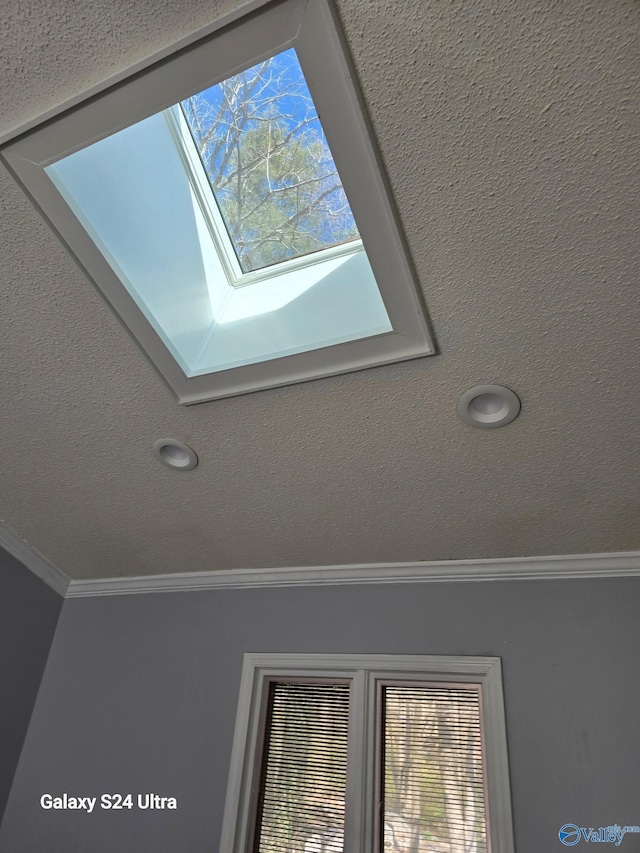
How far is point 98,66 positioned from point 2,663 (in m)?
2.26

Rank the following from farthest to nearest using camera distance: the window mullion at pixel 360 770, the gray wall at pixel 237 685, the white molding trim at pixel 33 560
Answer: the white molding trim at pixel 33 560
the window mullion at pixel 360 770
the gray wall at pixel 237 685

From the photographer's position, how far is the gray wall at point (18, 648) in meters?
2.44

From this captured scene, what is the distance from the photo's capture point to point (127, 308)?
5.50 ft

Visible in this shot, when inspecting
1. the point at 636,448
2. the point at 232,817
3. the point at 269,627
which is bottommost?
the point at 232,817

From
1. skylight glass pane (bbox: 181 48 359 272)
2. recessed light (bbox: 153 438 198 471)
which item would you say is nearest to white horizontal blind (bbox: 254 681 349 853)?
recessed light (bbox: 153 438 198 471)

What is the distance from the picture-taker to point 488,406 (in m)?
1.68

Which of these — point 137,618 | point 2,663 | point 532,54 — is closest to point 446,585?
point 137,618

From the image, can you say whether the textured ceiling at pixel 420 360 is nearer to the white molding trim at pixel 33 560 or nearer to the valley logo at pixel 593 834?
the white molding trim at pixel 33 560

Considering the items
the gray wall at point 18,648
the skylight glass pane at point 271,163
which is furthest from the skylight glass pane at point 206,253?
the gray wall at point 18,648

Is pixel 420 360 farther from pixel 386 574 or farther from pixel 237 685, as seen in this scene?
pixel 237 685

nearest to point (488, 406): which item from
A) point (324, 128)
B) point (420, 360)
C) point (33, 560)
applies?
point (420, 360)

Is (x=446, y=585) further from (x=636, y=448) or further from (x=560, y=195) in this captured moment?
(x=560, y=195)

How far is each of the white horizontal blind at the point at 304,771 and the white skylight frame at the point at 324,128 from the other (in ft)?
3.86

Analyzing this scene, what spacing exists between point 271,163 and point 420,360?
678 mm
